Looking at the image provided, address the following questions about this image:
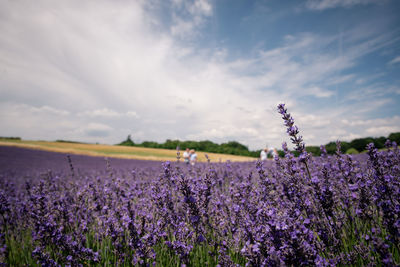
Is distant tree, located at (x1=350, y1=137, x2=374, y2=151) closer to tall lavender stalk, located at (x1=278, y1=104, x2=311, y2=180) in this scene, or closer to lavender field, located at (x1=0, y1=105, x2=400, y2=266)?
lavender field, located at (x1=0, y1=105, x2=400, y2=266)

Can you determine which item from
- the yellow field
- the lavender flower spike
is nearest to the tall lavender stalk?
the lavender flower spike

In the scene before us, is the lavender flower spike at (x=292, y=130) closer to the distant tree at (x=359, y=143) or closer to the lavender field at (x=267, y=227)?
the lavender field at (x=267, y=227)

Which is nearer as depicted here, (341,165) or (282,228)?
(282,228)

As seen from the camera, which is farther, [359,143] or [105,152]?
[105,152]

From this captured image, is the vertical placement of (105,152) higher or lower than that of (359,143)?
lower

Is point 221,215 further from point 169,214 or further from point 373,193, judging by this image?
point 373,193

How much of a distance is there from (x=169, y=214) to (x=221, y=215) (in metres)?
0.76

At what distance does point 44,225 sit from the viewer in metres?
2.50

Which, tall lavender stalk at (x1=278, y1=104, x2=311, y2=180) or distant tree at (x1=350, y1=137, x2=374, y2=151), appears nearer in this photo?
tall lavender stalk at (x1=278, y1=104, x2=311, y2=180)

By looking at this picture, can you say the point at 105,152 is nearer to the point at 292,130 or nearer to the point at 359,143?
the point at 292,130

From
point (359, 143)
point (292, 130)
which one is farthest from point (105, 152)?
point (359, 143)

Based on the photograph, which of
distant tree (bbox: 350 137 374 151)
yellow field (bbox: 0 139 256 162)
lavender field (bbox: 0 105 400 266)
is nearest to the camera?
lavender field (bbox: 0 105 400 266)

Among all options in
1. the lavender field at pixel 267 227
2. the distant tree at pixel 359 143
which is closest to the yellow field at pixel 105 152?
the distant tree at pixel 359 143

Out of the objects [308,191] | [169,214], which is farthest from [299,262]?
[169,214]
